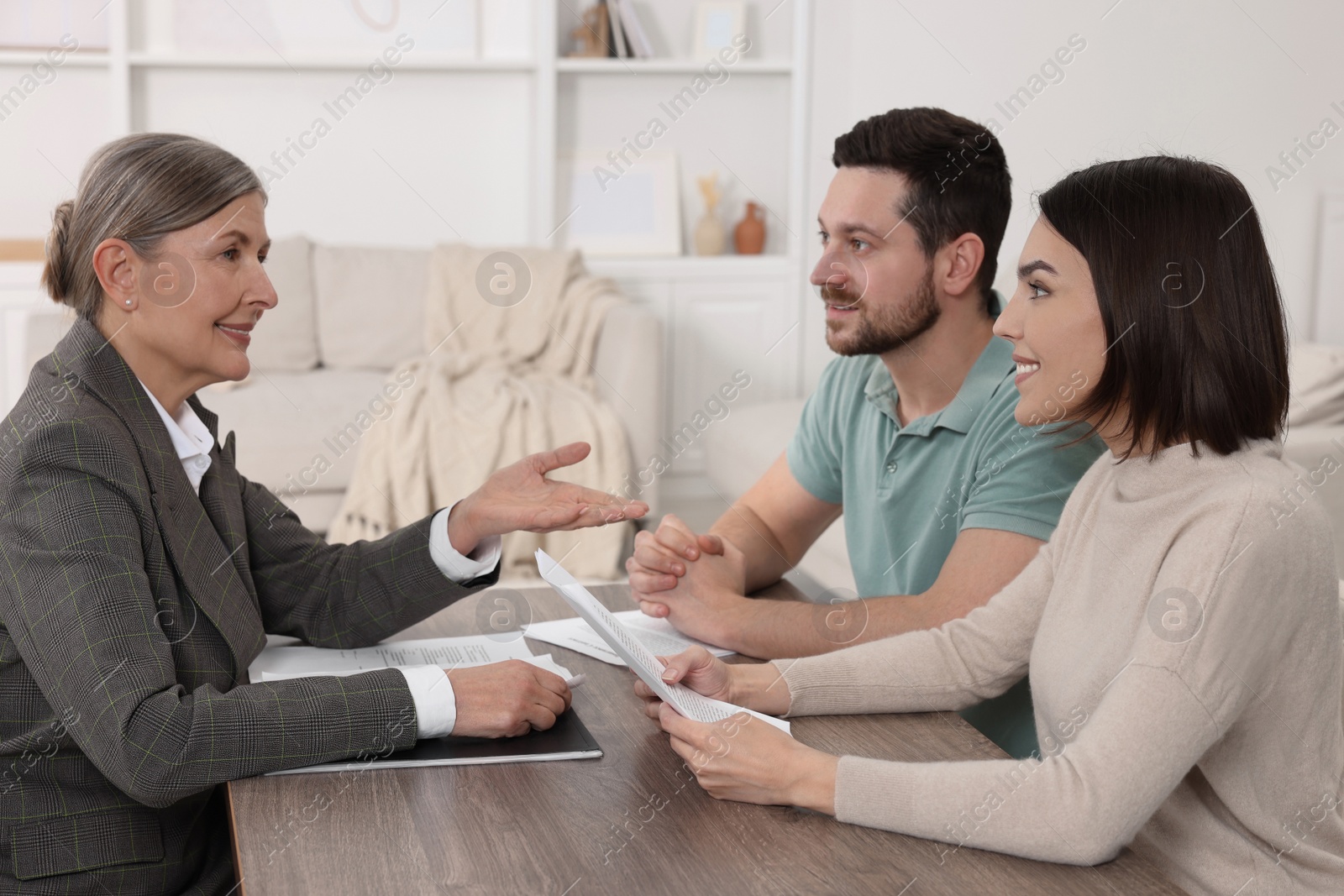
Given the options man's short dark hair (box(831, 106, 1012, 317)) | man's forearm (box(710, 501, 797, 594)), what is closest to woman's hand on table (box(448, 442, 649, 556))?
man's forearm (box(710, 501, 797, 594))

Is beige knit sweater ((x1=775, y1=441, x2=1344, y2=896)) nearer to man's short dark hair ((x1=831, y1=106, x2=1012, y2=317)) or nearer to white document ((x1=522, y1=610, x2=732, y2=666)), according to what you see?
white document ((x1=522, y1=610, x2=732, y2=666))

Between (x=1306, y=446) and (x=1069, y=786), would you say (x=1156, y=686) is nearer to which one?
(x=1069, y=786)

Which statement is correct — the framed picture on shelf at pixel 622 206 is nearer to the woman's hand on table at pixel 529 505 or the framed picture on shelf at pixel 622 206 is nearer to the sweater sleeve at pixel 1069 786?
the woman's hand on table at pixel 529 505

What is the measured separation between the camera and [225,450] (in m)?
1.40

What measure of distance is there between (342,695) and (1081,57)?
2692mm

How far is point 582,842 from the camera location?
923mm

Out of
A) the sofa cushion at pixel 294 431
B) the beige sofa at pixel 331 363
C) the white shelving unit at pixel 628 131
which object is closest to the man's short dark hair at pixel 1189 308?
the beige sofa at pixel 331 363

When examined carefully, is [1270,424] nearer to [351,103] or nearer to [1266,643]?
[1266,643]

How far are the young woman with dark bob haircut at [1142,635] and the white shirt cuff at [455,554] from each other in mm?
292

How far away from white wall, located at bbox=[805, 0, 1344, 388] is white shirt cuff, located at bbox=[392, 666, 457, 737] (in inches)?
71.0

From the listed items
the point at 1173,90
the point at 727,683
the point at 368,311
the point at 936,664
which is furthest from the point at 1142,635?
the point at 368,311

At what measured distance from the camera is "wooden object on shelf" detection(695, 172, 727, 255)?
184 inches

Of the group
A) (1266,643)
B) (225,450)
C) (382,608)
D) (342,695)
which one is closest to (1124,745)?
(1266,643)

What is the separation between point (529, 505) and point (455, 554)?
102 mm
